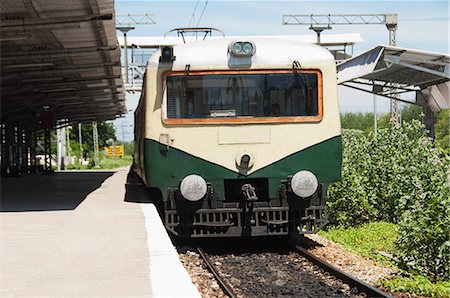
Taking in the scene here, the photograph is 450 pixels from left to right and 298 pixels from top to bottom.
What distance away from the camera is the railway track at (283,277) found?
8.16 m

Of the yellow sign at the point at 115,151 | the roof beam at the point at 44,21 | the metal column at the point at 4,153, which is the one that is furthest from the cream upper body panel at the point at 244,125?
the yellow sign at the point at 115,151

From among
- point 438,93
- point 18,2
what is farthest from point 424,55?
point 18,2

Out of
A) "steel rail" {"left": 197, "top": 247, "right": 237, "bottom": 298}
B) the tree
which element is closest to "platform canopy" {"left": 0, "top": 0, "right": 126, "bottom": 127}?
"steel rail" {"left": 197, "top": 247, "right": 237, "bottom": 298}

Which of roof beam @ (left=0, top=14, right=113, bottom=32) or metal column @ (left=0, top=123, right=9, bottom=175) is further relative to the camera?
metal column @ (left=0, top=123, right=9, bottom=175)

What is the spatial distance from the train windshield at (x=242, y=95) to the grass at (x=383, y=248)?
2411 mm

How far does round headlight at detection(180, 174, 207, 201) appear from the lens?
1030 cm

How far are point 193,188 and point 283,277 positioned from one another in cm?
193

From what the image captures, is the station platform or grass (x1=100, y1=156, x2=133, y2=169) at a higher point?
the station platform

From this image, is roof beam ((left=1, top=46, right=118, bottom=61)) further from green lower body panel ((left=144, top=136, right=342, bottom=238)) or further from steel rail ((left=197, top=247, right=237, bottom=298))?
steel rail ((left=197, top=247, right=237, bottom=298))

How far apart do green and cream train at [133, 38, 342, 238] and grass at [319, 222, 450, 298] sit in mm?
1426

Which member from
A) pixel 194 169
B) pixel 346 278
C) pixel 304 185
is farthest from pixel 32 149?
pixel 346 278

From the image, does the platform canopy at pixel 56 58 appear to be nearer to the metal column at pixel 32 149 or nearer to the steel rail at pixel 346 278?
the metal column at pixel 32 149

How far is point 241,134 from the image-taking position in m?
10.6

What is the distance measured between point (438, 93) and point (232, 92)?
1136cm
